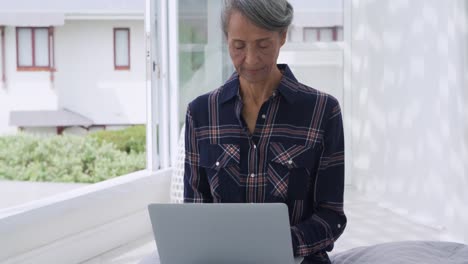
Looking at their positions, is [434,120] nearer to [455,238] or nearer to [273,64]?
[455,238]

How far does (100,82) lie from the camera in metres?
9.84

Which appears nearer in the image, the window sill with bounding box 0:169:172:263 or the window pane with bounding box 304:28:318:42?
the window sill with bounding box 0:169:172:263

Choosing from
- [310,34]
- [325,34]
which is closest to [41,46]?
[310,34]

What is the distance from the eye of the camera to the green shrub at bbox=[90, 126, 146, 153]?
Result: 9.17m

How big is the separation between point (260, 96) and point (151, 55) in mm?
2711

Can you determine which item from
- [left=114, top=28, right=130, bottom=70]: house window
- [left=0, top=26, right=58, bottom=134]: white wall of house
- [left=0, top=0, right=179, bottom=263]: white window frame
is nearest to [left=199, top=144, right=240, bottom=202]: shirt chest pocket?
[left=0, top=0, right=179, bottom=263]: white window frame

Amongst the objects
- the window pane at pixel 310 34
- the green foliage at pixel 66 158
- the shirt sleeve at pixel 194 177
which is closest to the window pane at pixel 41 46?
the green foliage at pixel 66 158

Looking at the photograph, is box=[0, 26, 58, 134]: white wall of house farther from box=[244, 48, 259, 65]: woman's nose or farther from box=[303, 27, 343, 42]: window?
box=[244, 48, 259, 65]: woman's nose

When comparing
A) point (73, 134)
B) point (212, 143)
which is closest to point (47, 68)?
point (73, 134)

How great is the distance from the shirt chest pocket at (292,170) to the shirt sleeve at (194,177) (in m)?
0.17

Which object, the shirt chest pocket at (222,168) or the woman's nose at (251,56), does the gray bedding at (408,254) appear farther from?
the woman's nose at (251,56)

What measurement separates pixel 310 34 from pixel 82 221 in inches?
109

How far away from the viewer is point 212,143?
64.4 inches

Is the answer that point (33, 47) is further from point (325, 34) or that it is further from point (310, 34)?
point (325, 34)
